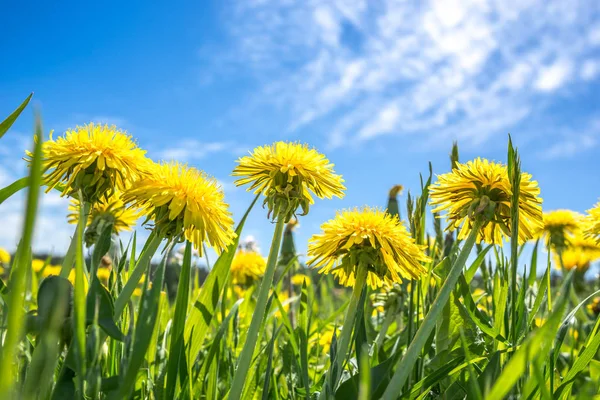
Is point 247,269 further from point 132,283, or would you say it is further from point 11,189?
point 132,283

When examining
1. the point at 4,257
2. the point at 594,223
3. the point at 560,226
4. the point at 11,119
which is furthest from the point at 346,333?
the point at 4,257

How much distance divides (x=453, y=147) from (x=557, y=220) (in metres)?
2.58

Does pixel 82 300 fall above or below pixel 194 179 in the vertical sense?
below

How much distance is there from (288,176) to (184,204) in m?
0.32

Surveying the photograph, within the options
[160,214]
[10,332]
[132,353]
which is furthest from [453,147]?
[10,332]

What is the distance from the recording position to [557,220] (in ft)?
12.9

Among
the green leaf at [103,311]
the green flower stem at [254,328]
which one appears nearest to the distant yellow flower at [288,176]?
the green flower stem at [254,328]

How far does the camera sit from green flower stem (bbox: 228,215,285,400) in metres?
1.20

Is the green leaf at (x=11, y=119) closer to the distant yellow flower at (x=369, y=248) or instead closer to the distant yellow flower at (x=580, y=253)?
the distant yellow flower at (x=369, y=248)

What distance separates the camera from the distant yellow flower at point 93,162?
55.9 inches

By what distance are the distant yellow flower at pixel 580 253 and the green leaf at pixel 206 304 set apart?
3.17 m

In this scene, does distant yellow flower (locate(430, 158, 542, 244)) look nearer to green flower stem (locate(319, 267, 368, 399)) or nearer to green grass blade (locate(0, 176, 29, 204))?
green flower stem (locate(319, 267, 368, 399))

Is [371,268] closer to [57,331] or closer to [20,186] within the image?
[57,331]

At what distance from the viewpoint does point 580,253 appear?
4668mm
